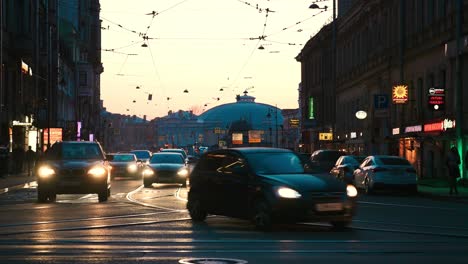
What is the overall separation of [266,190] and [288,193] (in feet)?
1.59

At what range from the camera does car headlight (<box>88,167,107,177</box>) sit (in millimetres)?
25891

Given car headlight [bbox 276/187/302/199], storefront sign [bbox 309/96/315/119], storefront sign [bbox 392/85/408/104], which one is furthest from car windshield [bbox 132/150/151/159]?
car headlight [bbox 276/187/302/199]

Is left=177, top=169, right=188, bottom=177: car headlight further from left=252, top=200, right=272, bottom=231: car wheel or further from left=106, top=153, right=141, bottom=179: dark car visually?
left=252, top=200, right=272, bottom=231: car wheel

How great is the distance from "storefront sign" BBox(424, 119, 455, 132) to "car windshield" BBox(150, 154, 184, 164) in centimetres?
1234

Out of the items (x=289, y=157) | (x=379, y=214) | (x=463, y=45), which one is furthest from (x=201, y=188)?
(x=463, y=45)

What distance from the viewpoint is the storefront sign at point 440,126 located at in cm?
4091

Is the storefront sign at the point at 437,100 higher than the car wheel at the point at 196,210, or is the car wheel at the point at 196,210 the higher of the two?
the storefront sign at the point at 437,100

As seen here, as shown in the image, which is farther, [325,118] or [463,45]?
[325,118]

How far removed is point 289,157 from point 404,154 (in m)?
35.5

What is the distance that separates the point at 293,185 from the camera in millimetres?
15781

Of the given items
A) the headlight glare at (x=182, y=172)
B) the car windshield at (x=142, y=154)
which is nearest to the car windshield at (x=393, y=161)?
the headlight glare at (x=182, y=172)

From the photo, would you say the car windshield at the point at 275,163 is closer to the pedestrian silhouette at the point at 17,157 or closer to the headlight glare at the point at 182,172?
the headlight glare at the point at 182,172

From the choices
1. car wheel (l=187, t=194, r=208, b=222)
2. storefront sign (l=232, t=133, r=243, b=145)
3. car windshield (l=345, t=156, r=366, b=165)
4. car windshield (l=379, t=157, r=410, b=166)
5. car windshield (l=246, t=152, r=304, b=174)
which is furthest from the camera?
storefront sign (l=232, t=133, r=243, b=145)

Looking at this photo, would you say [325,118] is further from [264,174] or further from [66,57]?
[264,174]
